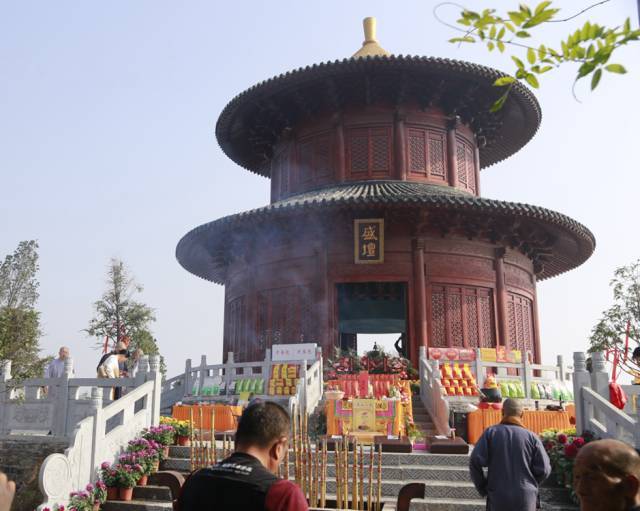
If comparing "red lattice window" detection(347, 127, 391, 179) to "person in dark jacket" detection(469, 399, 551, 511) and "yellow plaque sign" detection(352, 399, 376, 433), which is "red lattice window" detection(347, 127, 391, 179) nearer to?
"yellow plaque sign" detection(352, 399, 376, 433)

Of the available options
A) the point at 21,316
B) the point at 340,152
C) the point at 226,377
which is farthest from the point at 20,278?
the point at 340,152

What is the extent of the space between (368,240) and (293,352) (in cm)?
372

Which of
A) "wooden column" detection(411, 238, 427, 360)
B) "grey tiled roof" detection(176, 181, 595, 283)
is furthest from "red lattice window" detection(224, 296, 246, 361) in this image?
"wooden column" detection(411, 238, 427, 360)

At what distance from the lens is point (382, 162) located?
19.2 m

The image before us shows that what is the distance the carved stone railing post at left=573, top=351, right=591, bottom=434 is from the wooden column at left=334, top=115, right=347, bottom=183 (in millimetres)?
10292

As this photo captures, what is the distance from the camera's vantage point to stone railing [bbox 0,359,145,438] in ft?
34.9

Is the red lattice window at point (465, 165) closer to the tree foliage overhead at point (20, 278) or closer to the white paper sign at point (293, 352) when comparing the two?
the white paper sign at point (293, 352)

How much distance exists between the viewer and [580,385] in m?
9.68

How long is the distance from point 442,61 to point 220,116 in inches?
A: 269

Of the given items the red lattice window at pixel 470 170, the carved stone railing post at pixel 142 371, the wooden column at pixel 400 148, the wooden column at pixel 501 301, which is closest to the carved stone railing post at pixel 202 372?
the carved stone railing post at pixel 142 371

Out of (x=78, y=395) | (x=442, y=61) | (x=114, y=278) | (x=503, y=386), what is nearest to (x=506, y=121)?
(x=442, y=61)

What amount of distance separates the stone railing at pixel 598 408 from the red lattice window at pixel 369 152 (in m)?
10.1

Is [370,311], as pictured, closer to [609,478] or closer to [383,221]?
[383,221]

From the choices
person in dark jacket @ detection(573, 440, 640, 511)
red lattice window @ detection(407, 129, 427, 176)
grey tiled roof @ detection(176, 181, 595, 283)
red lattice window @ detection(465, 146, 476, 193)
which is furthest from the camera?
red lattice window @ detection(465, 146, 476, 193)
